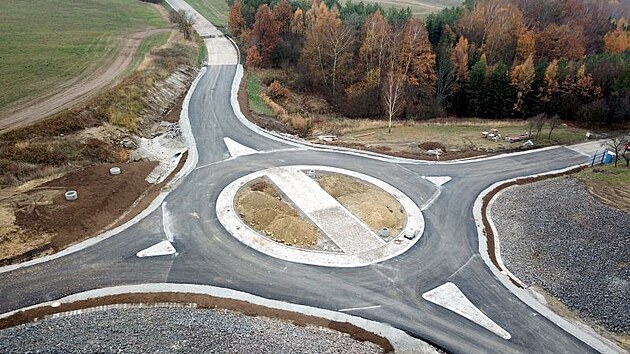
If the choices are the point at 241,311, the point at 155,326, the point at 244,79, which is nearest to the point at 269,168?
the point at 241,311

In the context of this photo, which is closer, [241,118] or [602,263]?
[602,263]

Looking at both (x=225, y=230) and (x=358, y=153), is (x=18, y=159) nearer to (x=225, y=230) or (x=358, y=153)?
(x=225, y=230)

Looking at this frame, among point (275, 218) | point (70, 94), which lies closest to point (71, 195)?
point (275, 218)

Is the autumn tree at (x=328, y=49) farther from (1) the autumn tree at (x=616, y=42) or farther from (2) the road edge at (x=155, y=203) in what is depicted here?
(1) the autumn tree at (x=616, y=42)

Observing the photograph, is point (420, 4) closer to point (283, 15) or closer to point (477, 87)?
point (283, 15)

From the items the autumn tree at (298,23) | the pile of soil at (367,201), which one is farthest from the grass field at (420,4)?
the pile of soil at (367,201)

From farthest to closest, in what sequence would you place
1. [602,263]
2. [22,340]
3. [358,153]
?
[358,153] < [602,263] < [22,340]
